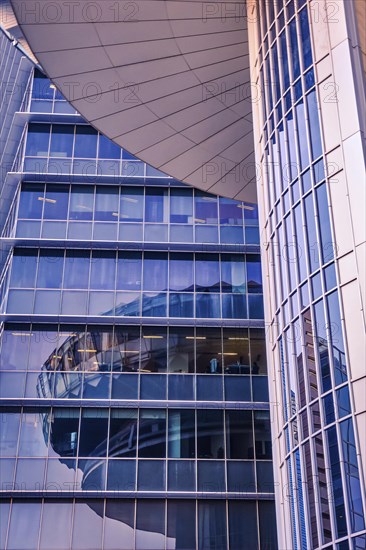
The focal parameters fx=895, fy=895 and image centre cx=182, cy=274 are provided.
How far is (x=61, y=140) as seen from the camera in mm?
44375

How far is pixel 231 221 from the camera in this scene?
4300 cm

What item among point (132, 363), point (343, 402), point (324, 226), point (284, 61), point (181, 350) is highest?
point (181, 350)

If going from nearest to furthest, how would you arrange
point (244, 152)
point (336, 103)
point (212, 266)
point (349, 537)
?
point (349, 537) < point (336, 103) < point (244, 152) < point (212, 266)

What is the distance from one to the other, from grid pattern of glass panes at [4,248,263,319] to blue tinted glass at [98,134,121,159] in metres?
5.22

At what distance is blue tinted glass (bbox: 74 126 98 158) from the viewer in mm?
44156

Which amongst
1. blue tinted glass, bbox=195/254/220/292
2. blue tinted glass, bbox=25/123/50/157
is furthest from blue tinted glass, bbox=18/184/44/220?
blue tinted glass, bbox=195/254/220/292

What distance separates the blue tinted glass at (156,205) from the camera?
141 feet

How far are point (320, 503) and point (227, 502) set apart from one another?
20.1 metres

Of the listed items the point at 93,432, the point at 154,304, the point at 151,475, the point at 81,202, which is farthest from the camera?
the point at 81,202

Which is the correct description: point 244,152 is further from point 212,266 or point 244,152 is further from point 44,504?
point 44,504

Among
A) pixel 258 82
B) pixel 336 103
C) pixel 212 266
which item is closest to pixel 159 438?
pixel 212 266

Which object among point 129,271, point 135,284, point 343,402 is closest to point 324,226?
point 343,402

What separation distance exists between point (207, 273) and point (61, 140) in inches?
395

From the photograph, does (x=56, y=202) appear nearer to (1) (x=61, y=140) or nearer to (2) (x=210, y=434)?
(1) (x=61, y=140)
